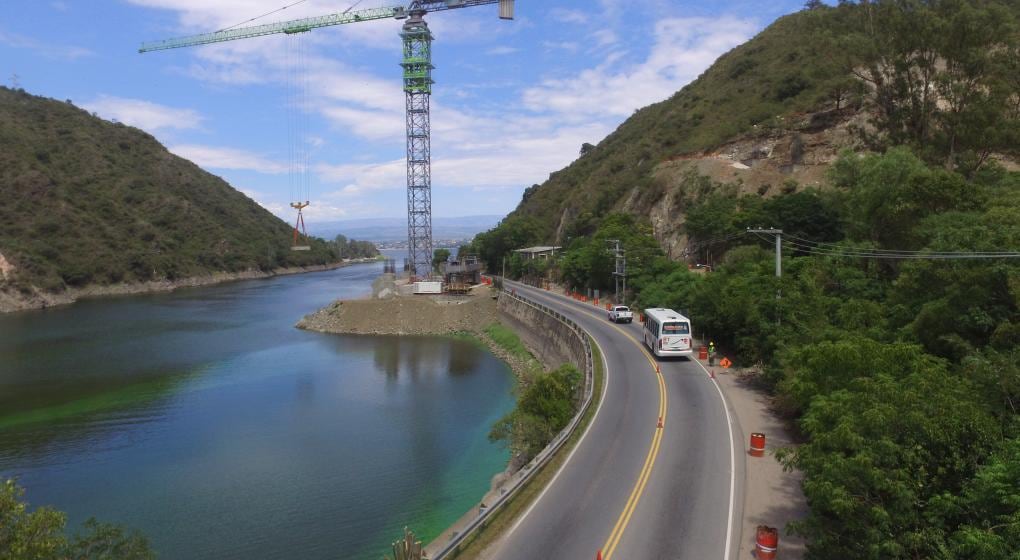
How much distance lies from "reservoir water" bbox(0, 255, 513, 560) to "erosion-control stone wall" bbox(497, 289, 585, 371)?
12.3 ft

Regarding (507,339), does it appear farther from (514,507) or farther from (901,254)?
(514,507)

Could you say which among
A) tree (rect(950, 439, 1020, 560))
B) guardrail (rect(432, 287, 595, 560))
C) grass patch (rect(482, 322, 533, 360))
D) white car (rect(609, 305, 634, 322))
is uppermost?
tree (rect(950, 439, 1020, 560))

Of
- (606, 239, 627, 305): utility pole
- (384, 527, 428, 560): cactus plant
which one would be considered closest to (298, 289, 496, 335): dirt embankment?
(606, 239, 627, 305): utility pole

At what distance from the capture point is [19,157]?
114m

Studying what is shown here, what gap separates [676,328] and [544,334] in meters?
18.2

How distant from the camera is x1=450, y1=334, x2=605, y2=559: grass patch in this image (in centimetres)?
1235

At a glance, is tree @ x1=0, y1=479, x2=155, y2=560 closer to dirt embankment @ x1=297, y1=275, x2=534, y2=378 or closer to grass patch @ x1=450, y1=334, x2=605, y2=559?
grass patch @ x1=450, y1=334, x2=605, y2=559

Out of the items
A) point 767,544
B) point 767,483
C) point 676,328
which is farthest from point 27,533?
point 676,328

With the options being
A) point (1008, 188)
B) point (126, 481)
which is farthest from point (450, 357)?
point (1008, 188)

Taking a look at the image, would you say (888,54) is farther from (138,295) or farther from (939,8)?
(138,295)

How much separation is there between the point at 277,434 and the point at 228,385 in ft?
42.0

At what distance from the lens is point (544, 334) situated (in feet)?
151

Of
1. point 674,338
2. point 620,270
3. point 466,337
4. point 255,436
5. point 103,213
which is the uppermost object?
point 103,213

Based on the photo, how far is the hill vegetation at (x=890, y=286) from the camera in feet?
32.1
